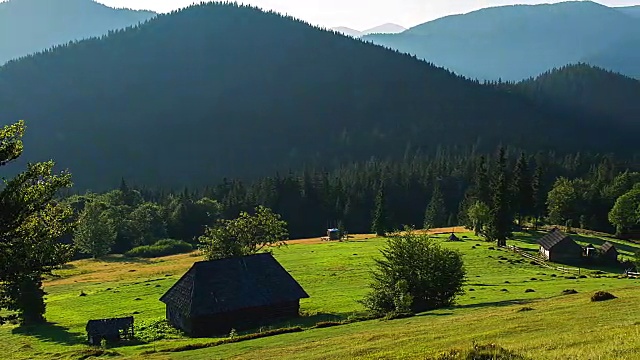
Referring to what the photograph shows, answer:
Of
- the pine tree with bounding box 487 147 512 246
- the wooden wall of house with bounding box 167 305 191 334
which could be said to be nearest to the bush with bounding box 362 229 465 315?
the wooden wall of house with bounding box 167 305 191 334

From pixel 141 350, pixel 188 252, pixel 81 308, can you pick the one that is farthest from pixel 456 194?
pixel 141 350

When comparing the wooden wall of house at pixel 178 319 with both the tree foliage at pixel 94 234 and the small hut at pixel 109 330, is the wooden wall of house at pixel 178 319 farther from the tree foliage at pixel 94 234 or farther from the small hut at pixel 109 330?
Answer: the tree foliage at pixel 94 234

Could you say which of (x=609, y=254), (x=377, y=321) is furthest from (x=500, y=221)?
(x=377, y=321)

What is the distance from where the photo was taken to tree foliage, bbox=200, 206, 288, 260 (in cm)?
7219

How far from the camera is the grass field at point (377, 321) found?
981 inches

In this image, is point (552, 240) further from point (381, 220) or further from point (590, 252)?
point (381, 220)

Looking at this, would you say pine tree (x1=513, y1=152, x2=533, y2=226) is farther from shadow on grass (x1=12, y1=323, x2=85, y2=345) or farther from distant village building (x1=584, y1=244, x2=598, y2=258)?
shadow on grass (x1=12, y1=323, x2=85, y2=345)

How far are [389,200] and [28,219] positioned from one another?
144 m

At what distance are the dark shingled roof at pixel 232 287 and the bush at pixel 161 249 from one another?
227 feet

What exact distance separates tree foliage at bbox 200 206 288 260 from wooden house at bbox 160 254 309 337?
1240 centimetres

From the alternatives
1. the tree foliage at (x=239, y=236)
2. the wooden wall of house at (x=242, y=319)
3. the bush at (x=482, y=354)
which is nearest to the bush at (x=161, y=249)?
→ the tree foliage at (x=239, y=236)

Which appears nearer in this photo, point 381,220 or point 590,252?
point 590,252

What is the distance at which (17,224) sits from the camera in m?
23.7

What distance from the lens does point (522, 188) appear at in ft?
366
